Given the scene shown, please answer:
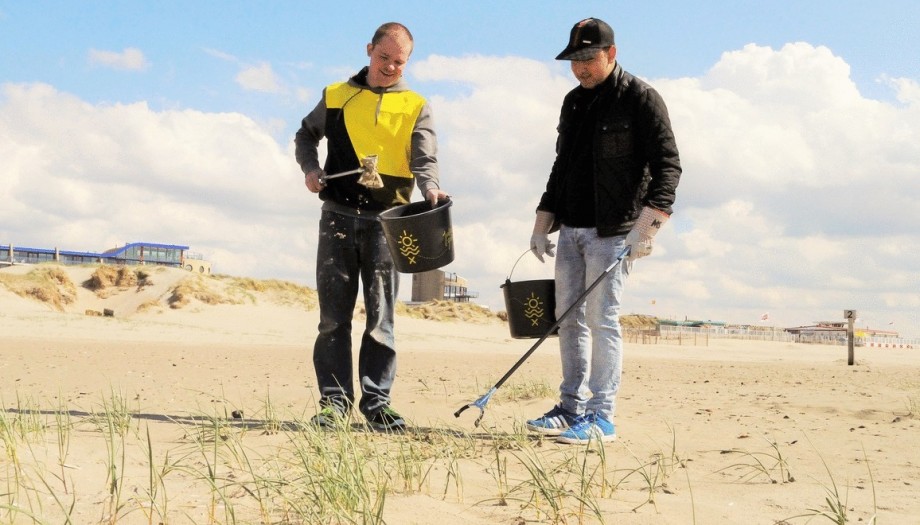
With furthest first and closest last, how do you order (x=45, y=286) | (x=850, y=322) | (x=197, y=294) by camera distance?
(x=45, y=286), (x=197, y=294), (x=850, y=322)

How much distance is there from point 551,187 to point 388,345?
3.88 ft

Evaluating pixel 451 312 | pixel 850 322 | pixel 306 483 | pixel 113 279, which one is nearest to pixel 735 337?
pixel 451 312

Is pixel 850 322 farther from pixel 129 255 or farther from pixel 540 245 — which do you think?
pixel 129 255

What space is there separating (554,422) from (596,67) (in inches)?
67.7

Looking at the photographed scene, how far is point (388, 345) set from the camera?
4.05 m

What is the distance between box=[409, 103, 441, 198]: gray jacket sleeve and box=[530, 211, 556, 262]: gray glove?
1.91 feet

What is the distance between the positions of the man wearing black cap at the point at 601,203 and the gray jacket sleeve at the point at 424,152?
0.66 metres

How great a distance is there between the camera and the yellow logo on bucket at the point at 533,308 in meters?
4.26

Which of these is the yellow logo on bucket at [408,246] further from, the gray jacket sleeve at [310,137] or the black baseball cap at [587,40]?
the black baseball cap at [587,40]

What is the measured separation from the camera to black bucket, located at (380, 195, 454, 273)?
3.58 m

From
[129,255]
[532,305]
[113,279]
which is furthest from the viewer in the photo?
[129,255]

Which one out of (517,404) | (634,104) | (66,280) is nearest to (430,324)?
(66,280)

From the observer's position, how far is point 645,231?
3.55 metres

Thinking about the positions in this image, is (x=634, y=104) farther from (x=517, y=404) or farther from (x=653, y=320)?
(x=653, y=320)
